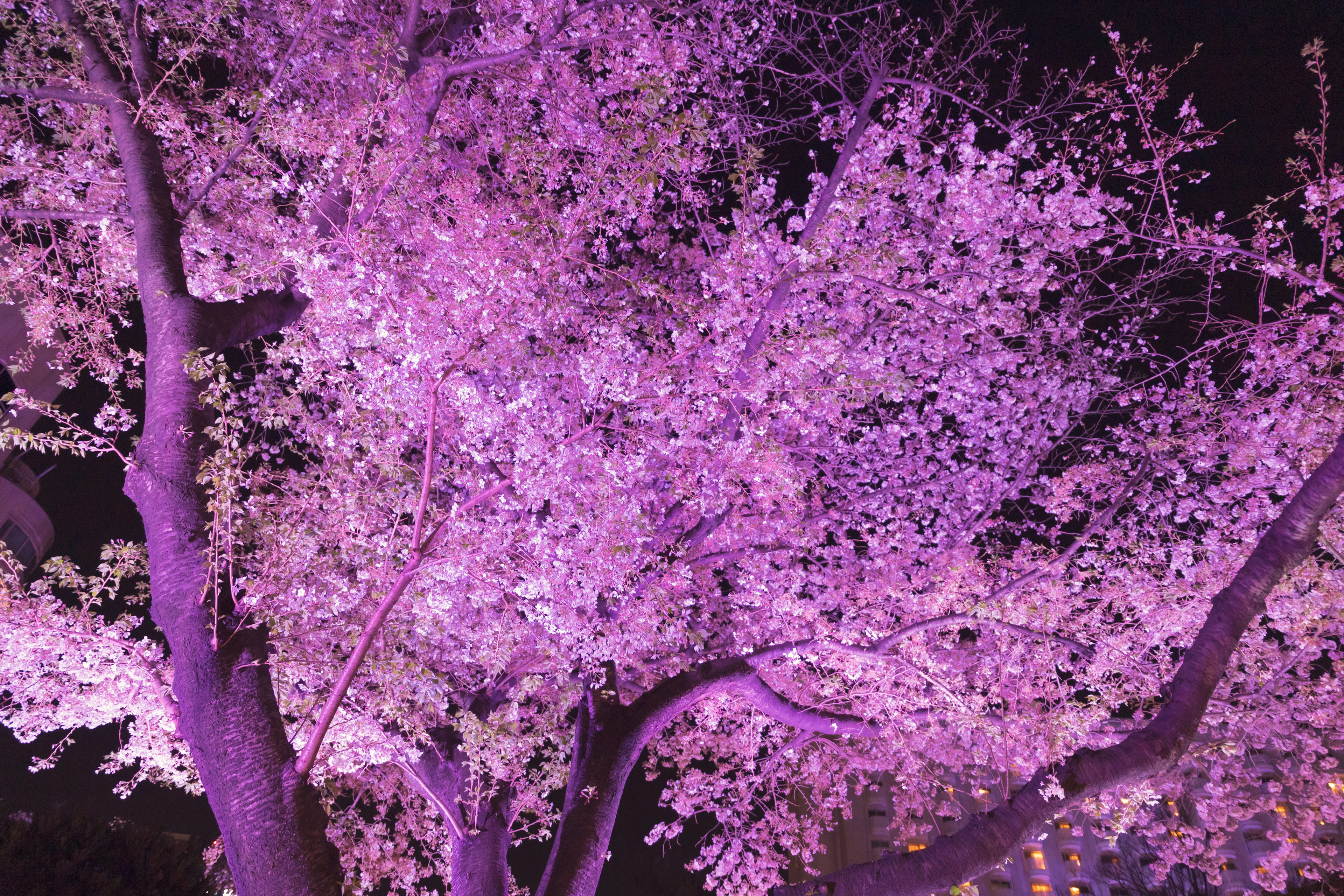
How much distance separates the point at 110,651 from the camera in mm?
7789

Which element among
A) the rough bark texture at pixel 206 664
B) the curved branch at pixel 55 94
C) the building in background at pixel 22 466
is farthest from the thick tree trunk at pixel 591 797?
the building in background at pixel 22 466

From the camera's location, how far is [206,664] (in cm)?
450

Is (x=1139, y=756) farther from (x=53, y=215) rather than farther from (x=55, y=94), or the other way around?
(x=53, y=215)

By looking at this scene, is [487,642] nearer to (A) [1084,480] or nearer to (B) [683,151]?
(B) [683,151]

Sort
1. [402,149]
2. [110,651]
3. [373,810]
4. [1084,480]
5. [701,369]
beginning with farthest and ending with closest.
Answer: [373,810] → [1084,480] → [701,369] → [110,651] → [402,149]

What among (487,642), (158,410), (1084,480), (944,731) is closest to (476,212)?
(158,410)

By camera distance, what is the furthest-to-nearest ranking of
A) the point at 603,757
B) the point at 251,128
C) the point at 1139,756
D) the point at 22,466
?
the point at 22,466
the point at 603,757
the point at 251,128
the point at 1139,756

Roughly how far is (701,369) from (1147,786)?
6.59 metres

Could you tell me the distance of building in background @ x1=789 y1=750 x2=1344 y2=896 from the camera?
1313 inches

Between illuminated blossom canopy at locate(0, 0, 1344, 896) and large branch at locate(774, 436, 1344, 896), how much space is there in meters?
0.03

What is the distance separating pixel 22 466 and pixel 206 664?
2474 cm

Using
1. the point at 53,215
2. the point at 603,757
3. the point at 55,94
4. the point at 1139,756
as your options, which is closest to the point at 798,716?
the point at 603,757

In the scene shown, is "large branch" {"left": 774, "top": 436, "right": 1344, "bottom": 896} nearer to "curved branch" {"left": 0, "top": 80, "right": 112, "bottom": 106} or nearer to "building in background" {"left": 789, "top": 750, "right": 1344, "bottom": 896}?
"curved branch" {"left": 0, "top": 80, "right": 112, "bottom": 106}

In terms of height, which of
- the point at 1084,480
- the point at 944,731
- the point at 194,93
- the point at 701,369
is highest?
the point at 194,93
